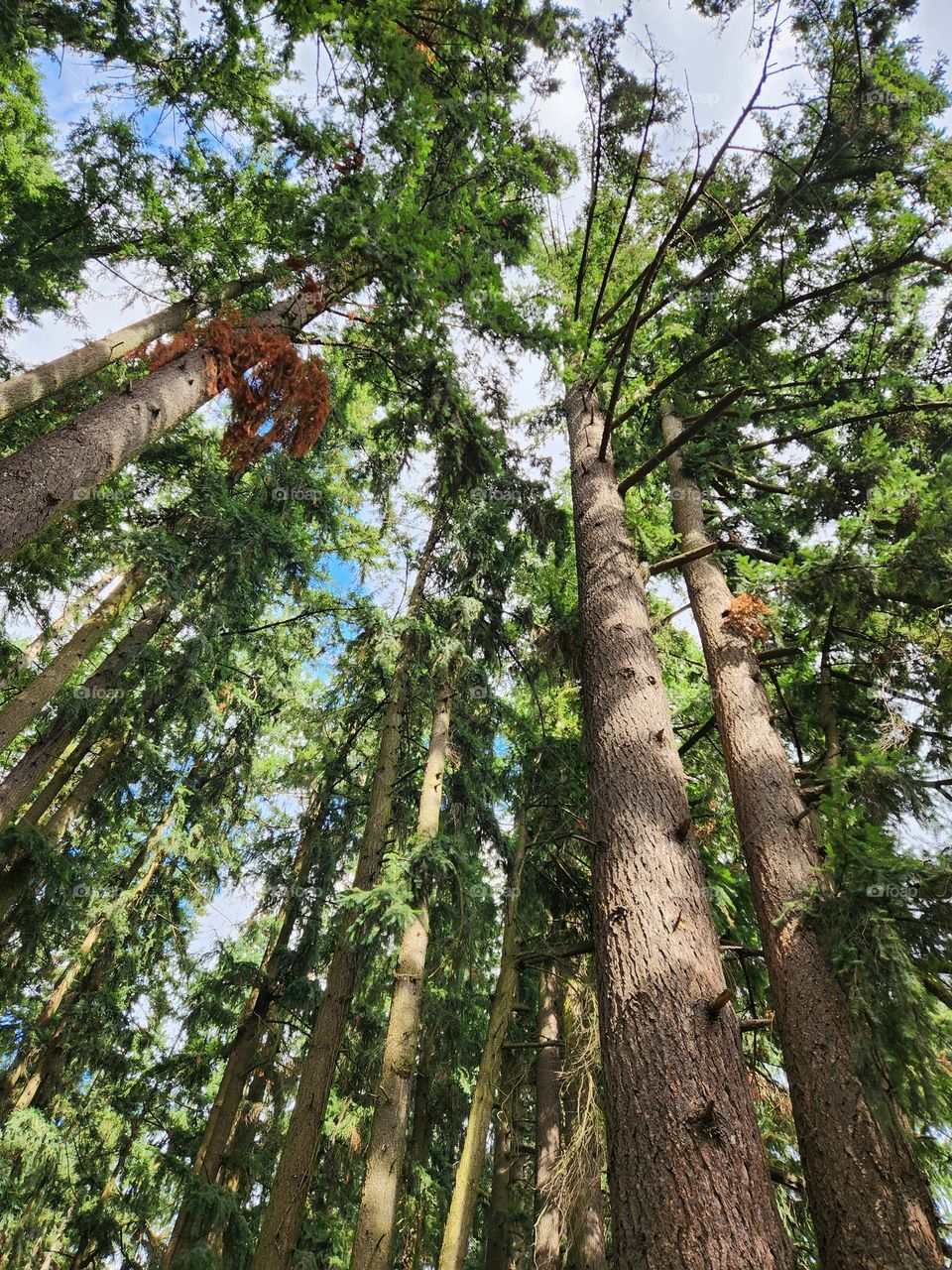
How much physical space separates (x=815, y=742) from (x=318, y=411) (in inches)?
306

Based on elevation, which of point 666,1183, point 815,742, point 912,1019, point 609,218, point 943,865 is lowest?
point 666,1183

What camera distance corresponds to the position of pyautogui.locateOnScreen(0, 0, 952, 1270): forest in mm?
3314

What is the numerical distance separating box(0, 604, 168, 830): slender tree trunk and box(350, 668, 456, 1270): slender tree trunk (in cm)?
490

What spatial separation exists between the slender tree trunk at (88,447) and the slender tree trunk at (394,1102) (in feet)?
15.2

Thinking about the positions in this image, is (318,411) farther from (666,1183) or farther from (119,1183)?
(119,1183)

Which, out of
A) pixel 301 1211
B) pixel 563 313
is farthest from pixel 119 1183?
pixel 563 313

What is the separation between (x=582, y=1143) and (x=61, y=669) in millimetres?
8770

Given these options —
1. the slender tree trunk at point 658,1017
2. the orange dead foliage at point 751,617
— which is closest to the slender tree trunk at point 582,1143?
the slender tree trunk at point 658,1017

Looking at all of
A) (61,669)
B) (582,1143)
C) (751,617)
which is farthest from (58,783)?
(751,617)

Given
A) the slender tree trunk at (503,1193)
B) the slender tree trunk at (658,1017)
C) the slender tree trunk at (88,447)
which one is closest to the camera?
the slender tree trunk at (658,1017)

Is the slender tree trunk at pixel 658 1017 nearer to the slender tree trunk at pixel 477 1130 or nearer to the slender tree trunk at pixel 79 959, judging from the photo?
the slender tree trunk at pixel 477 1130

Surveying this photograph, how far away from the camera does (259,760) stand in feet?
45.8

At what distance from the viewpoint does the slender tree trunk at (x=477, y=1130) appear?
4.95 metres

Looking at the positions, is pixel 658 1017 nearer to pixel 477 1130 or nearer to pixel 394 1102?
pixel 477 1130
